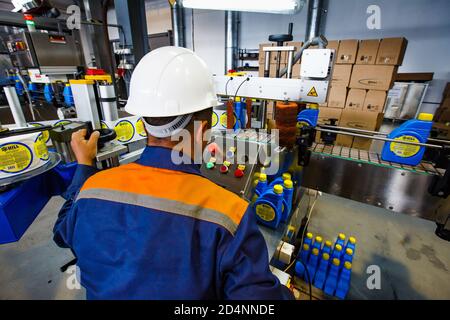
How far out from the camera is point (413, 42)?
3865 millimetres

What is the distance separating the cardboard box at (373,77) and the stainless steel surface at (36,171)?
406 centimetres

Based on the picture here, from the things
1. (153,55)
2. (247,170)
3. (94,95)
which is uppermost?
(153,55)

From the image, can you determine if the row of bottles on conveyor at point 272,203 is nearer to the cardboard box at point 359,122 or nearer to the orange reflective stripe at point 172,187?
the orange reflective stripe at point 172,187

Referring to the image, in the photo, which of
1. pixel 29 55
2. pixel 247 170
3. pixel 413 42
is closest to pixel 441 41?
pixel 413 42

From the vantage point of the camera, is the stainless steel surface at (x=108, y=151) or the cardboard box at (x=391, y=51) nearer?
the stainless steel surface at (x=108, y=151)

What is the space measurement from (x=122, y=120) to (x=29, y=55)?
2.75 feet

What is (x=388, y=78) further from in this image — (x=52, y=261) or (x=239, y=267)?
(x=52, y=261)

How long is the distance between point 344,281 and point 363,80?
3195mm

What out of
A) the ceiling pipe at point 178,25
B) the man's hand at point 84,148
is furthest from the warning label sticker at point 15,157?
the ceiling pipe at point 178,25

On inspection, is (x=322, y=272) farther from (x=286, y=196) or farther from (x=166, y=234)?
(x=166, y=234)

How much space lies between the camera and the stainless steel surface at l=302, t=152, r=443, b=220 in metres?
1.03

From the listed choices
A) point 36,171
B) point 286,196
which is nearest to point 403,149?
point 286,196

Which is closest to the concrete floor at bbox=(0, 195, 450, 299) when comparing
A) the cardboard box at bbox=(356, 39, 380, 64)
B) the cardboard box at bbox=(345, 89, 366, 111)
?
the cardboard box at bbox=(345, 89, 366, 111)

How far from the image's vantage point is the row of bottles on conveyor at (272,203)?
98cm
